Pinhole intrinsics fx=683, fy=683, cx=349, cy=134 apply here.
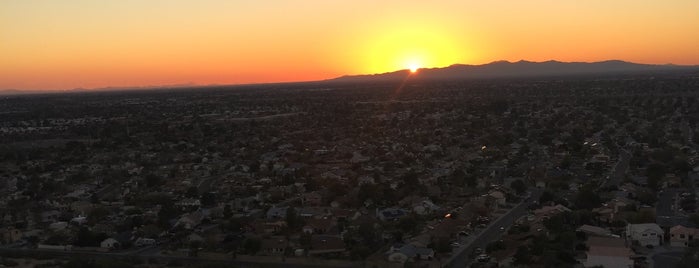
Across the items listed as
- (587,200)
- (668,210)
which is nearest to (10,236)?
(587,200)

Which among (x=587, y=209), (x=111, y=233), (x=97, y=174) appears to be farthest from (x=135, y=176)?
(x=587, y=209)

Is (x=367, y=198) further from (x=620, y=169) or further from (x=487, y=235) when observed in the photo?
(x=620, y=169)

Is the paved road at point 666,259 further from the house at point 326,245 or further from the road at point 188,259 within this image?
the house at point 326,245

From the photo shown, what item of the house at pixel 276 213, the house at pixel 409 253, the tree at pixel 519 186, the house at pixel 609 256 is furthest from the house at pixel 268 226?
the tree at pixel 519 186

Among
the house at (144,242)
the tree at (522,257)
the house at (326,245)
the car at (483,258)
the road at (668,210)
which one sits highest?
the tree at (522,257)

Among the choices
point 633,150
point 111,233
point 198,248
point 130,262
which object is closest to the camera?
point 130,262

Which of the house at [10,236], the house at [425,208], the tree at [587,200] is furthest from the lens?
the house at [425,208]

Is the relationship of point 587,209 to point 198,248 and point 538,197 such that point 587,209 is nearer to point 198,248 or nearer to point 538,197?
point 538,197

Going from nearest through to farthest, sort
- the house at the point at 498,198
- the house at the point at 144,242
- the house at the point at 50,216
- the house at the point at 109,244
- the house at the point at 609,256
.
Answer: the house at the point at 609,256, the house at the point at 109,244, the house at the point at 144,242, the house at the point at 498,198, the house at the point at 50,216
